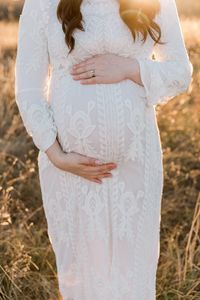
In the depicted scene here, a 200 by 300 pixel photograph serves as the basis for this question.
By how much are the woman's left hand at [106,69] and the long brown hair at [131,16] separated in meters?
0.09

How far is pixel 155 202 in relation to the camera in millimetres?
3049

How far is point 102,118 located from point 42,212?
2212 mm

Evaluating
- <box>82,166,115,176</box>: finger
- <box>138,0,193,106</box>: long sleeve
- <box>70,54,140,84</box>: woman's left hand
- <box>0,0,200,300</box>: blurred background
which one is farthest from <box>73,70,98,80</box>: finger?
<box>0,0,200,300</box>: blurred background

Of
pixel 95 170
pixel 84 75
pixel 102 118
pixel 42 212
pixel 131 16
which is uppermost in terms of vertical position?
pixel 131 16

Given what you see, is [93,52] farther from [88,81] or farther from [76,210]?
[76,210]

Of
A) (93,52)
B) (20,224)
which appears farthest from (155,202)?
(20,224)

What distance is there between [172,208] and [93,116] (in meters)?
2.35

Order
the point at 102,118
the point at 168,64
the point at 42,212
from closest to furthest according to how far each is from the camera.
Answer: the point at 102,118, the point at 168,64, the point at 42,212

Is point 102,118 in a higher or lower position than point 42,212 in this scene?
higher

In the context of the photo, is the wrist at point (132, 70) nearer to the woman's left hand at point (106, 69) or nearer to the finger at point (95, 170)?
the woman's left hand at point (106, 69)

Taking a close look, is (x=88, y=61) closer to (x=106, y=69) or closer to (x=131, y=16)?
(x=106, y=69)

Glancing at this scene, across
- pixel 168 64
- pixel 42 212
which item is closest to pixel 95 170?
pixel 168 64

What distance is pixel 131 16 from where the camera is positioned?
2918 mm

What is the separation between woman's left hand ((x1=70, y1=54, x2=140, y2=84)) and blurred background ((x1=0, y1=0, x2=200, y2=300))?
1.10 m
